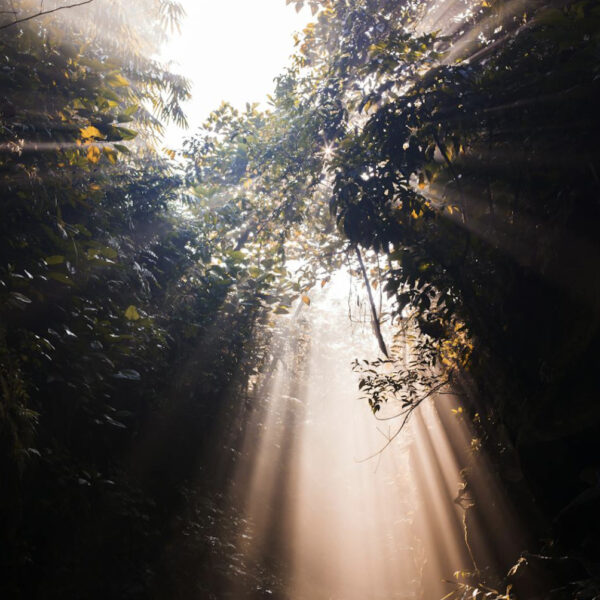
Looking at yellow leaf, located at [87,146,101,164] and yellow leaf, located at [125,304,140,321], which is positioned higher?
yellow leaf, located at [87,146,101,164]

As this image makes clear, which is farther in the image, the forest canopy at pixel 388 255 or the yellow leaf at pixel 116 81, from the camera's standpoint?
the yellow leaf at pixel 116 81

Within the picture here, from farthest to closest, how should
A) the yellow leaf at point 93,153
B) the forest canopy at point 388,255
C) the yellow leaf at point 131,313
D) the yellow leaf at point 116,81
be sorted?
the yellow leaf at point 131,313 → the yellow leaf at point 116,81 → the yellow leaf at point 93,153 → the forest canopy at point 388,255

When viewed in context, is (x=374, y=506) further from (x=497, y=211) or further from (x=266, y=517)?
(x=497, y=211)

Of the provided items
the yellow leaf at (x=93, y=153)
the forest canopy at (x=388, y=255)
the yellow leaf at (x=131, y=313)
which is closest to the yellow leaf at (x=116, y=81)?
the forest canopy at (x=388, y=255)

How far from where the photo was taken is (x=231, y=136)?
29.8ft

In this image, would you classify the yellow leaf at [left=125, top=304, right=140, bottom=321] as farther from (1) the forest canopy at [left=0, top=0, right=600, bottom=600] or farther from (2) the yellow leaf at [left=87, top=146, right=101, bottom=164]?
(2) the yellow leaf at [left=87, top=146, right=101, bottom=164]

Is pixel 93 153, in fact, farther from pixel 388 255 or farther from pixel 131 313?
pixel 388 255

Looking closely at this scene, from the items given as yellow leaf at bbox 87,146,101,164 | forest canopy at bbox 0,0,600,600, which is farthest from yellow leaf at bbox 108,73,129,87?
yellow leaf at bbox 87,146,101,164

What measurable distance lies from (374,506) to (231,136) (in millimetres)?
16937

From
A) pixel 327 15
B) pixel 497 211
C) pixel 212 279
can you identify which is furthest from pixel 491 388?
pixel 327 15

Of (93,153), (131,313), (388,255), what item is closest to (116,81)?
(93,153)

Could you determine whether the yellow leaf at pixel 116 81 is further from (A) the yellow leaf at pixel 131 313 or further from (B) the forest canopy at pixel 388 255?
(A) the yellow leaf at pixel 131 313

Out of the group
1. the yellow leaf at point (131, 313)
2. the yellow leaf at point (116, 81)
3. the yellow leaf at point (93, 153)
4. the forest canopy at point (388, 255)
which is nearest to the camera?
the forest canopy at point (388, 255)

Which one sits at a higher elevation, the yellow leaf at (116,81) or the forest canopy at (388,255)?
the yellow leaf at (116,81)
